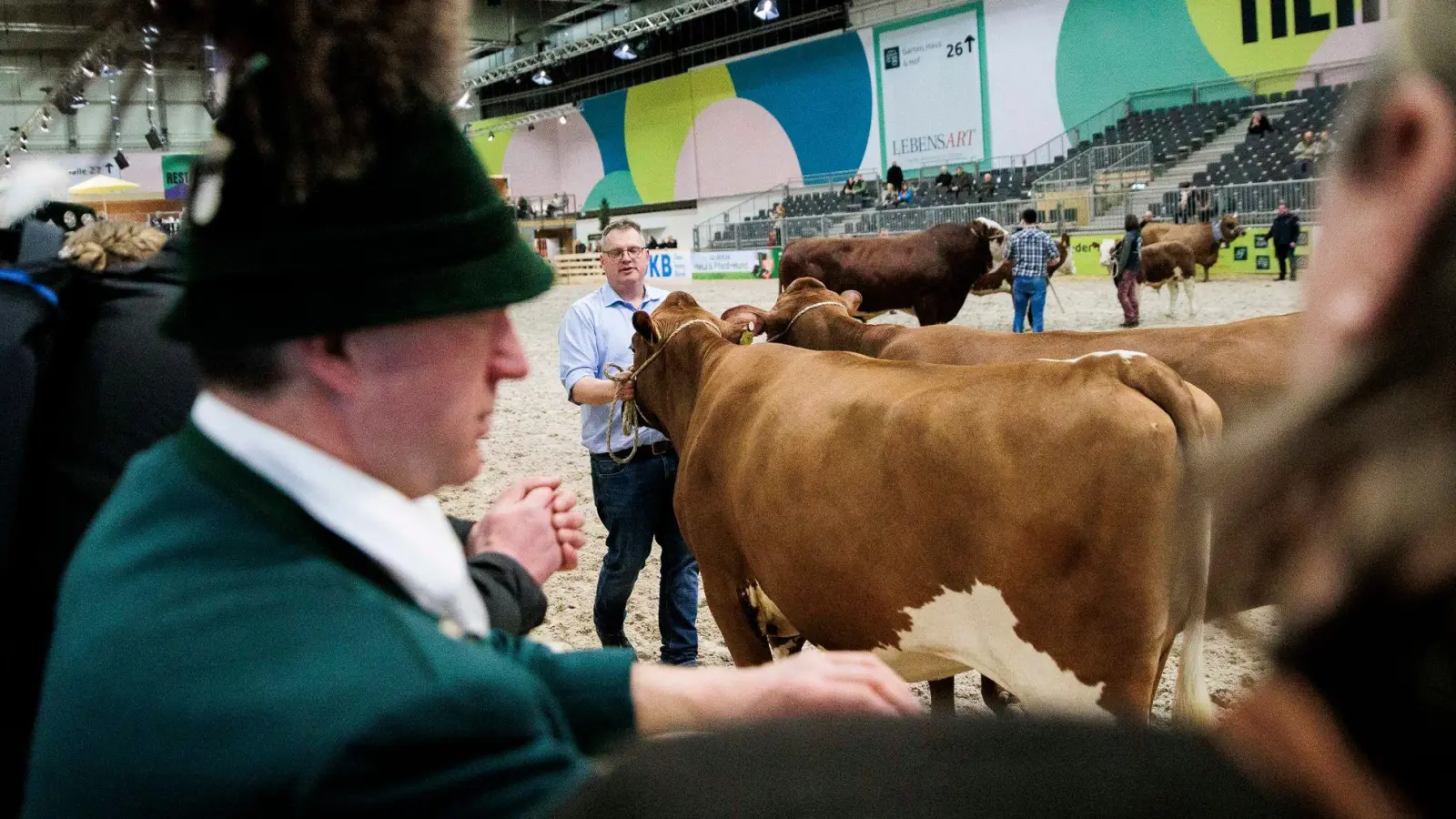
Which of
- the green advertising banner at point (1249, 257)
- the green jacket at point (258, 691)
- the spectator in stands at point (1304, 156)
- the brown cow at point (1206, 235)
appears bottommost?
the green jacket at point (258, 691)

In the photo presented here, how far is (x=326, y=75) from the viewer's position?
2.96 ft

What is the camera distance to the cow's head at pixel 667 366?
4.48 m

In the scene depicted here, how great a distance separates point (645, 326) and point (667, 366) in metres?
0.19

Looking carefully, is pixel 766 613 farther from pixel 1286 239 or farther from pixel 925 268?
pixel 1286 239

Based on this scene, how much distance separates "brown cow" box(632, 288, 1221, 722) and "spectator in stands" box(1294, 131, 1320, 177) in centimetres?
2002

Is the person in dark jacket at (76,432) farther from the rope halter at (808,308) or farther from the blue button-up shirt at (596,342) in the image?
the rope halter at (808,308)

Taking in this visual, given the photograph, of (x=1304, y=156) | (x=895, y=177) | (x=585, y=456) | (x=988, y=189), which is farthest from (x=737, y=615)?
(x=895, y=177)

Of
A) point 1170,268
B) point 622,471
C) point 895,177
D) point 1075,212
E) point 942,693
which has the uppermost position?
point 895,177

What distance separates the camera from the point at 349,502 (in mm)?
883

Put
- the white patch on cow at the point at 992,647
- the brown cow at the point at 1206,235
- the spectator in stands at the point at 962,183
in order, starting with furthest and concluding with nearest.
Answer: the spectator in stands at the point at 962,183 → the brown cow at the point at 1206,235 → the white patch on cow at the point at 992,647

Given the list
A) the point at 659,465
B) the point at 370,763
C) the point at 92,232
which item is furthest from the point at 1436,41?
the point at 659,465

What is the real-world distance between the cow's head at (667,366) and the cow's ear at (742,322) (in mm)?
160

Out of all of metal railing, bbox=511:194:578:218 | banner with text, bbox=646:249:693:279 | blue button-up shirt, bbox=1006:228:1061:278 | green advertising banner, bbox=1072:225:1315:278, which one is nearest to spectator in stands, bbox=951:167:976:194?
green advertising banner, bbox=1072:225:1315:278

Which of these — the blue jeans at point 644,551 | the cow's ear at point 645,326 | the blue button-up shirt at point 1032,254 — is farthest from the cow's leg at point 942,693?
the blue button-up shirt at point 1032,254
